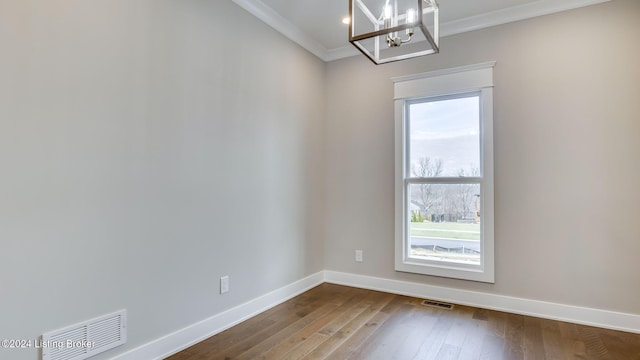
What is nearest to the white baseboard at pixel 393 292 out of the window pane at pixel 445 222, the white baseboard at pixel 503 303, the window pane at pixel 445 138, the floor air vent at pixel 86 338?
the white baseboard at pixel 503 303

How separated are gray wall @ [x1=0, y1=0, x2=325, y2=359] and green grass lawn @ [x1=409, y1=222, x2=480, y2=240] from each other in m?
1.43

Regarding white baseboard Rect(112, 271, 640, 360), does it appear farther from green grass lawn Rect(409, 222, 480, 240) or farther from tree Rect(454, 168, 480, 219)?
tree Rect(454, 168, 480, 219)

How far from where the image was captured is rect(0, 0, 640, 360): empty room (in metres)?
1.77

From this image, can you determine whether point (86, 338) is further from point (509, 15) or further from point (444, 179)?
point (509, 15)

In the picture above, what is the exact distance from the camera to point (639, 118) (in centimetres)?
265

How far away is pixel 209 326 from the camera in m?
2.56

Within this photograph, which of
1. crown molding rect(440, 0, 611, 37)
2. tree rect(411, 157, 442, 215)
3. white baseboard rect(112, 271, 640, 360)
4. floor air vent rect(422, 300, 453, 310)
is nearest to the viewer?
white baseboard rect(112, 271, 640, 360)

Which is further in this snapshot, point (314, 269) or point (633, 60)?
point (314, 269)

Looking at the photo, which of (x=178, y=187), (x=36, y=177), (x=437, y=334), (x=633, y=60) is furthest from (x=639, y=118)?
(x=36, y=177)

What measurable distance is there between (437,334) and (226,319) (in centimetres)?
164

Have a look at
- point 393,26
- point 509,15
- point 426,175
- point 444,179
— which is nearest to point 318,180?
point 426,175

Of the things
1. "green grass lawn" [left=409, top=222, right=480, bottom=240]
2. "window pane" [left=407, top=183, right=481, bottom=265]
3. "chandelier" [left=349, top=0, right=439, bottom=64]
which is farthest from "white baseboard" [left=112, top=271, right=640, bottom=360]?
"chandelier" [left=349, top=0, right=439, bottom=64]

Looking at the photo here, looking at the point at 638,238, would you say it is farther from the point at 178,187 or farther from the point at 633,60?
the point at 178,187

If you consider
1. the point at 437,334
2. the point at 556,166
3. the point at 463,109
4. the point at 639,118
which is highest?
the point at 463,109
